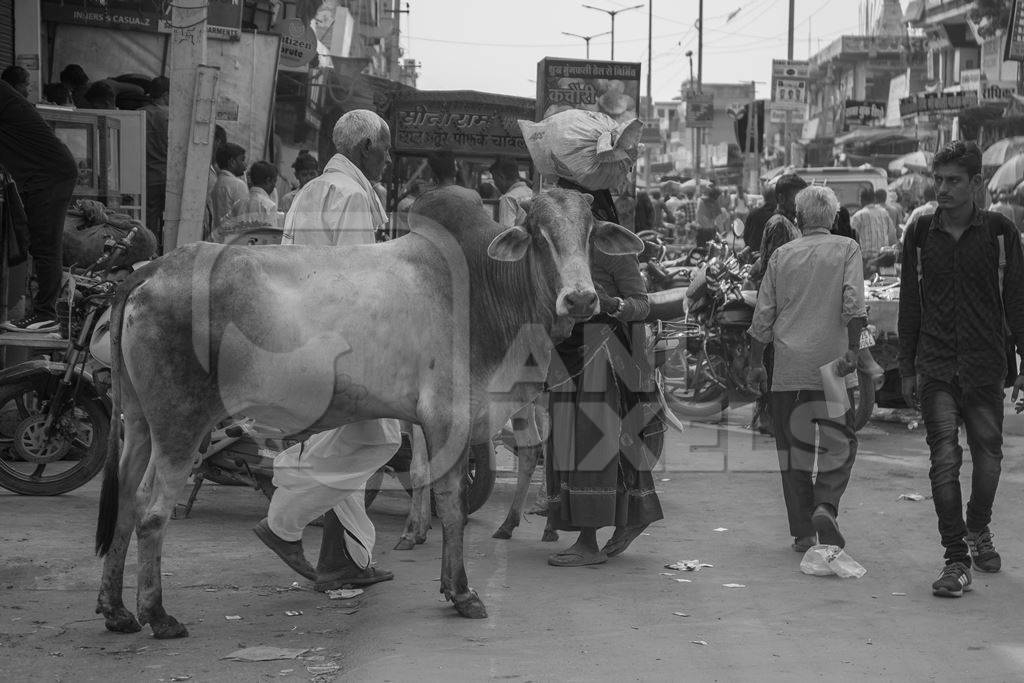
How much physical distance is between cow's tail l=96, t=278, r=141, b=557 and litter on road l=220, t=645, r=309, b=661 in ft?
2.15

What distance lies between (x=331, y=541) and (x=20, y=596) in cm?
128

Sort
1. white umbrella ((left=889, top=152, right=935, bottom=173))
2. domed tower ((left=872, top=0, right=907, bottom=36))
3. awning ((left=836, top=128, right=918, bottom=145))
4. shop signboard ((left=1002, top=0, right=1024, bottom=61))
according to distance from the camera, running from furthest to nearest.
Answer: domed tower ((left=872, top=0, right=907, bottom=36)) < awning ((left=836, top=128, right=918, bottom=145)) < white umbrella ((left=889, top=152, right=935, bottom=173)) < shop signboard ((left=1002, top=0, right=1024, bottom=61))

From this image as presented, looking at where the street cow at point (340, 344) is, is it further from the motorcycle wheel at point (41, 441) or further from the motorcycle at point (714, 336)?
the motorcycle at point (714, 336)

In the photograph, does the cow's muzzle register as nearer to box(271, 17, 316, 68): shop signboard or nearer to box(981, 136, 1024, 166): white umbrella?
box(271, 17, 316, 68): shop signboard

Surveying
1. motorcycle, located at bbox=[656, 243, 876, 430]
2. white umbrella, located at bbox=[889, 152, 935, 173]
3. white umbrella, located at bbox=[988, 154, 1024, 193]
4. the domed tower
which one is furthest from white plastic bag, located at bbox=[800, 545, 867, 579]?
the domed tower

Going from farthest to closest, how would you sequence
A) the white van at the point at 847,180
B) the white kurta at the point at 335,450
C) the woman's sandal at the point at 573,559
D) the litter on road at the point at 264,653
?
the white van at the point at 847,180
the woman's sandal at the point at 573,559
the white kurta at the point at 335,450
the litter on road at the point at 264,653

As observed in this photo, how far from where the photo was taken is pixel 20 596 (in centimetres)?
550

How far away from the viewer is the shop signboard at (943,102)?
33.2 metres

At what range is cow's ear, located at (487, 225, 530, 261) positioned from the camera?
16.8 ft

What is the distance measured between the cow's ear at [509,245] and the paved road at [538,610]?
4.64ft

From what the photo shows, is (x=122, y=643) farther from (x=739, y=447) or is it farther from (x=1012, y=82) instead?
(x=1012, y=82)

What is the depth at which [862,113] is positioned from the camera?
163 feet

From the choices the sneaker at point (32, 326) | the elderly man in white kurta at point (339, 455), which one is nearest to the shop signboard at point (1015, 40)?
the sneaker at point (32, 326)

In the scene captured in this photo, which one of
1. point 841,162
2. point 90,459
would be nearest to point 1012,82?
point 841,162
